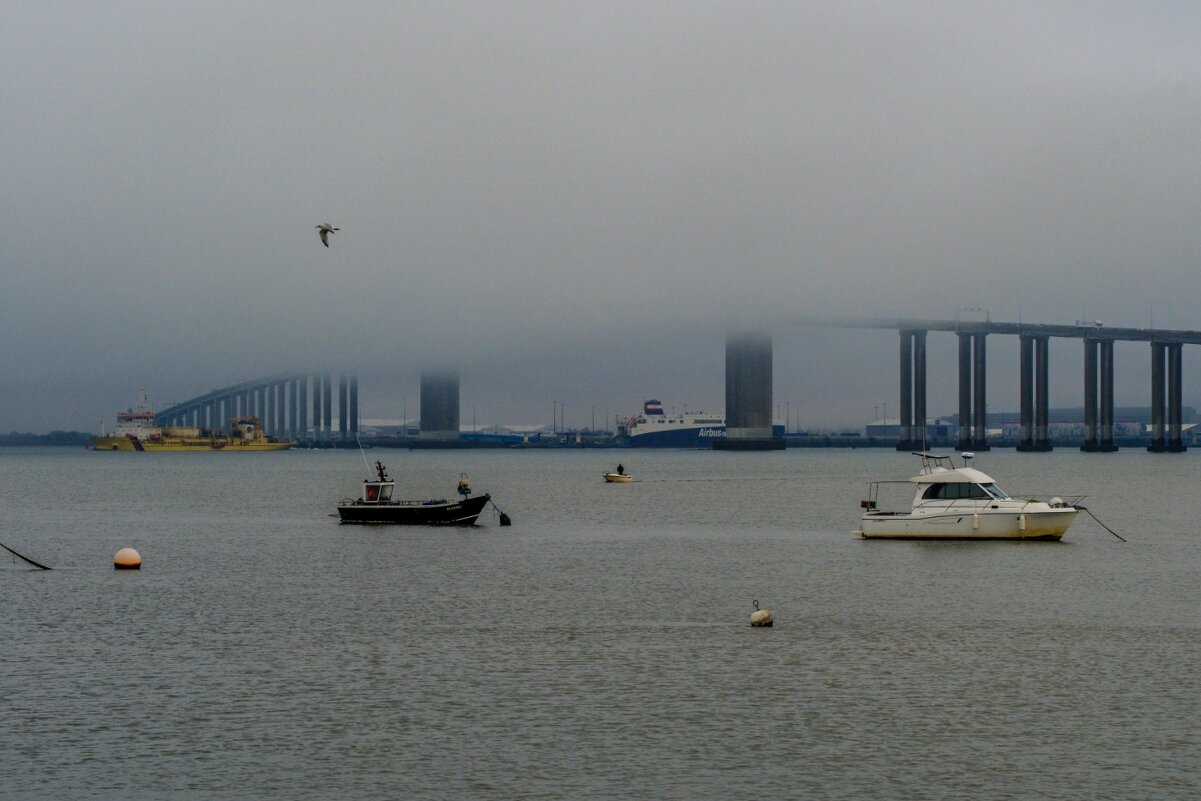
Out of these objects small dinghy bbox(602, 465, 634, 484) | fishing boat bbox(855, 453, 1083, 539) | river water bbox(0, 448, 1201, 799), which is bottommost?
river water bbox(0, 448, 1201, 799)

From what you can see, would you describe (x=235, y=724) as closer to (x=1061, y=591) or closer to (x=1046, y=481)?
(x=1061, y=591)

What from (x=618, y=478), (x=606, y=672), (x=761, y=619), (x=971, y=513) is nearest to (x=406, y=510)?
(x=971, y=513)

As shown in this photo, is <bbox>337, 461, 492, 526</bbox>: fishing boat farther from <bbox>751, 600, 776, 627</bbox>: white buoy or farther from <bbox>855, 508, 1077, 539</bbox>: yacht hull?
<bbox>751, 600, 776, 627</bbox>: white buoy

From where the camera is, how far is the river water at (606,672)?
78.8ft

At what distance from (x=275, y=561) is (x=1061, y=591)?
31.7 m

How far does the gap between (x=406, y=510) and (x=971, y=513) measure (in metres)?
30.3

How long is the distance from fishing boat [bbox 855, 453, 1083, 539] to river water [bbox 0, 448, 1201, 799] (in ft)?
3.45

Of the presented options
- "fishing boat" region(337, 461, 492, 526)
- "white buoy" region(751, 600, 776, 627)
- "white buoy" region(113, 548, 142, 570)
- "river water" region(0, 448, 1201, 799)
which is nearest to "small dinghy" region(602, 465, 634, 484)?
"fishing boat" region(337, 461, 492, 526)

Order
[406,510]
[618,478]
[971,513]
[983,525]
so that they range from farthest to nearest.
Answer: [618,478] → [406,510] → [983,525] → [971,513]

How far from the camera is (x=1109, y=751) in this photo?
25359 millimetres

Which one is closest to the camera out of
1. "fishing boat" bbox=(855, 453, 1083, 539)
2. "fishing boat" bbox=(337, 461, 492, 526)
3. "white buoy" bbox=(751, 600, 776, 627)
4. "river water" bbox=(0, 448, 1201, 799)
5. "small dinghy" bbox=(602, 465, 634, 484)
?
"river water" bbox=(0, 448, 1201, 799)

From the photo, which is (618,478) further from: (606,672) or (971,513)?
(606,672)

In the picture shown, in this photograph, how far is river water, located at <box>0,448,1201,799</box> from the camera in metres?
24.0

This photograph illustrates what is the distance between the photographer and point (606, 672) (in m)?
32.9
